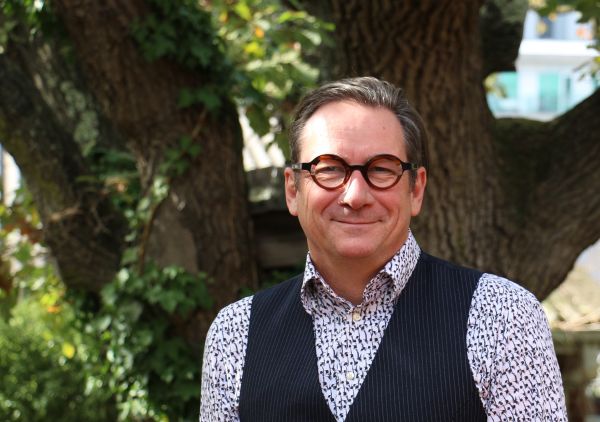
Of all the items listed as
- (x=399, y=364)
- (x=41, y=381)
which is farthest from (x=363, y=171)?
(x=41, y=381)

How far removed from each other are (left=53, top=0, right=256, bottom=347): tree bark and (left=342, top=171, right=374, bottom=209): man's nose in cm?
241

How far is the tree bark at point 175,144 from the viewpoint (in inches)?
171

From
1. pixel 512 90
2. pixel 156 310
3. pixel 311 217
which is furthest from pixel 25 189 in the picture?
pixel 512 90

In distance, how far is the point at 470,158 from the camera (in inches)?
171

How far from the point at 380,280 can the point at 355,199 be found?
0.62 ft

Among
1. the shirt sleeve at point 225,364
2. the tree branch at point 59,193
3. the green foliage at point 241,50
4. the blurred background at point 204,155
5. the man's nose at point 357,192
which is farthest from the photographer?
the tree branch at point 59,193

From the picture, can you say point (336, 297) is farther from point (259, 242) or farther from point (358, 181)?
point (259, 242)

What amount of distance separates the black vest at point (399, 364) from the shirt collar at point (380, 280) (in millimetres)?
22

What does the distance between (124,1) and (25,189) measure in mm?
1519

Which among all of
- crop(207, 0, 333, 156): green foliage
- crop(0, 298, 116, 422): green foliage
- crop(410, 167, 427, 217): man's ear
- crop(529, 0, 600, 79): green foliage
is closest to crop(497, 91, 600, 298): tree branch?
crop(529, 0, 600, 79): green foliage

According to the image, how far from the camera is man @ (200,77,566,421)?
203 centimetres

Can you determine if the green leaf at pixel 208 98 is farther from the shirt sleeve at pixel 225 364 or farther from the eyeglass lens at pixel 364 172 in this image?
the eyeglass lens at pixel 364 172

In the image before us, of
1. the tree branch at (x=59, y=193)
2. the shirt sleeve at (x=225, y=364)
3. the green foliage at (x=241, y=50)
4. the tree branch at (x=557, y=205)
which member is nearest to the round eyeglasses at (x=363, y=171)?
the shirt sleeve at (x=225, y=364)

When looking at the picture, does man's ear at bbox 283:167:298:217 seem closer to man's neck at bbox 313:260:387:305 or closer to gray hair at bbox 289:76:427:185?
gray hair at bbox 289:76:427:185
